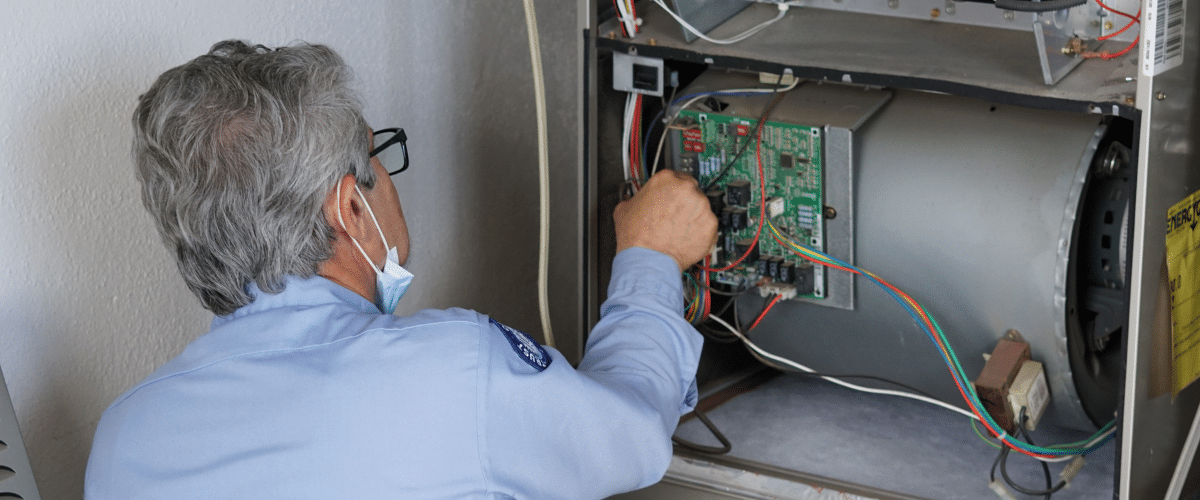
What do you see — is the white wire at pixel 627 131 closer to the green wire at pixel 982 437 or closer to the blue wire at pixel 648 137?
the blue wire at pixel 648 137

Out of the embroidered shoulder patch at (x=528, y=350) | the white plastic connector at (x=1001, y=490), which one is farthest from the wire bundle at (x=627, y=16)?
the white plastic connector at (x=1001, y=490)

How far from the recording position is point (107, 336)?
1.34 meters

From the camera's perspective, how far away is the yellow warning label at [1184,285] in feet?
4.00

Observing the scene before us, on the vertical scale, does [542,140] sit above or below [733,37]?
below

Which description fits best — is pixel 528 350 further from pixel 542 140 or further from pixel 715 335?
pixel 715 335

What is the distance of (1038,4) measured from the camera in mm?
1135

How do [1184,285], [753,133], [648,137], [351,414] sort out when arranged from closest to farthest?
1. [351,414]
2. [1184,285]
3. [753,133]
4. [648,137]

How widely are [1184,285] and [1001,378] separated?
232 millimetres

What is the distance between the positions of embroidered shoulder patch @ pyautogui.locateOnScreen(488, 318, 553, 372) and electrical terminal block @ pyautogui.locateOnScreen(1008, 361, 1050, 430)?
618 mm

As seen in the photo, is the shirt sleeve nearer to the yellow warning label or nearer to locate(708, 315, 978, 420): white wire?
locate(708, 315, 978, 420): white wire

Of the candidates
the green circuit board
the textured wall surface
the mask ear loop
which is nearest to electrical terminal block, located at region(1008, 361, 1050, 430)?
the green circuit board

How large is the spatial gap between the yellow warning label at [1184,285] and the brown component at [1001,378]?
0.18 meters

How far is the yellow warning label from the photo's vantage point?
1.22m

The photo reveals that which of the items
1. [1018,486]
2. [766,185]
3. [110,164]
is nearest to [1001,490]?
[1018,486]
